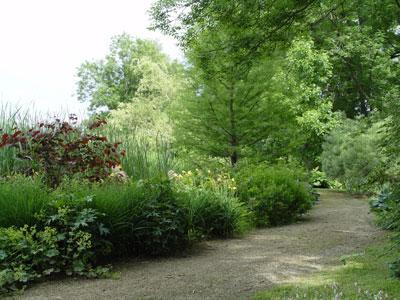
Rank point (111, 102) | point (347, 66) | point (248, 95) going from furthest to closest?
point (111, 102)
point (347, 66)
point (248, 95)

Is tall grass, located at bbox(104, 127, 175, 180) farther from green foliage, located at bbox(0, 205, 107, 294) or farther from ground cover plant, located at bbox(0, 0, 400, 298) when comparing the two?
green foliage, located at bbox(0, 205, 107, 294)

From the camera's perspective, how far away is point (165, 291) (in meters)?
4.07

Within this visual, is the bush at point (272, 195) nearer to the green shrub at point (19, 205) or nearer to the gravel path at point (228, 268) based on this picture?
the gravel path at point (228, 268)

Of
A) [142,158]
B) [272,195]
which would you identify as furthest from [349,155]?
[142,158]

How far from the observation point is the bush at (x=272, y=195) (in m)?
7.95

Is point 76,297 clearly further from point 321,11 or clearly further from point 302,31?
point 321,11

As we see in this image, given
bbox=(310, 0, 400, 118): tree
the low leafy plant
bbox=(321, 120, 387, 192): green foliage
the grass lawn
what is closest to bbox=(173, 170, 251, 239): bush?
the grass lawn

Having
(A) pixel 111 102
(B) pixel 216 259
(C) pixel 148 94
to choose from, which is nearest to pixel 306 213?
(B) pixel 216 259

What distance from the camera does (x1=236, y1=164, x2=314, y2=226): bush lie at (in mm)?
7945

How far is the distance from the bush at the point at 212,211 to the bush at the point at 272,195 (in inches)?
22.3

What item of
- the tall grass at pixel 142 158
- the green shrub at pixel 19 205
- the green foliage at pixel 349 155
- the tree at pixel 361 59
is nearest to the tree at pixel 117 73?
the tree at pixel 361 59

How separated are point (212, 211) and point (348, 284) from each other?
294 centimetres

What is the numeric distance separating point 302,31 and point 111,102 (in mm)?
32892

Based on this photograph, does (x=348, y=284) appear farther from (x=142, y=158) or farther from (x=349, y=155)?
(x=349, y=155)
